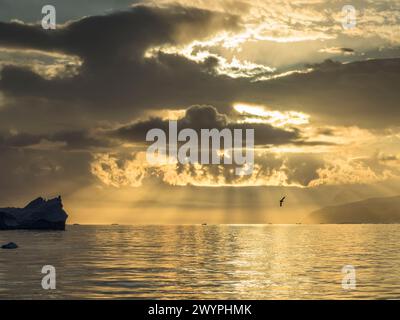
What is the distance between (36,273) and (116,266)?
12703 mm

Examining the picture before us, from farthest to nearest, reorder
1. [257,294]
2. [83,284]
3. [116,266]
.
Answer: [116,266]
[83,284]
[257,294]

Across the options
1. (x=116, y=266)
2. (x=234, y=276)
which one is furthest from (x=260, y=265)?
(x=116, y=266)

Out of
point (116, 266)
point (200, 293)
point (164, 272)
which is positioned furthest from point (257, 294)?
point (116, 266)

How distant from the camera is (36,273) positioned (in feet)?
202

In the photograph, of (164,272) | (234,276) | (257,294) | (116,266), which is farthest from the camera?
(116,266)

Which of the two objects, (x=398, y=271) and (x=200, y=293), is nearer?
(x=200, y=293)

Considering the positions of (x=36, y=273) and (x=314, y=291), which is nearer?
(x=314, y=291)
